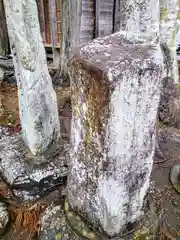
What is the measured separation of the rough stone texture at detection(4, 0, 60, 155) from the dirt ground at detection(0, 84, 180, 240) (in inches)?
33.3

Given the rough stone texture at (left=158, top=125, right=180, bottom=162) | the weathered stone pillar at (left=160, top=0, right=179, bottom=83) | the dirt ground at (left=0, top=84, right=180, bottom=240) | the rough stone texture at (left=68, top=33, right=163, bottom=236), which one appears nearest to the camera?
the rough stone texture at (left=68, top=33, right=163, bottom=236)

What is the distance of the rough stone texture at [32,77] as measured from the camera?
2432mm

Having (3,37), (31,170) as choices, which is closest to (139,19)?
(31,170)

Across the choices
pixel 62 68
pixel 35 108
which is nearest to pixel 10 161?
pixel 35 108

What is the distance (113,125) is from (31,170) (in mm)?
1513

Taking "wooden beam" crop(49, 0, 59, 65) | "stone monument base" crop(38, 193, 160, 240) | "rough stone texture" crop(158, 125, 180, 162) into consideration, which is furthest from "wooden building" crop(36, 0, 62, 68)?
"stone monument base" crop(38, 193, 160, 240)

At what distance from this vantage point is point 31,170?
9.61 feet

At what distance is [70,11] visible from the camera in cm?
476

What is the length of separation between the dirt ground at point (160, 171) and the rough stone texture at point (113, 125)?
2.47 feet

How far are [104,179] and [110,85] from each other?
26.6 inches

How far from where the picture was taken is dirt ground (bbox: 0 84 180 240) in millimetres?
2756

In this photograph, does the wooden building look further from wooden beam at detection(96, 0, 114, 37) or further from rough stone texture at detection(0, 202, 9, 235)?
rough stone texture at detection(0, 202, 9, 235)

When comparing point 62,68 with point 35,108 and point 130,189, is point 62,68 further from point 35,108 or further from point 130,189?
point 130,189

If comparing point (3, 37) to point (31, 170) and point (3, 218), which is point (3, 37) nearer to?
point (31, 170)
